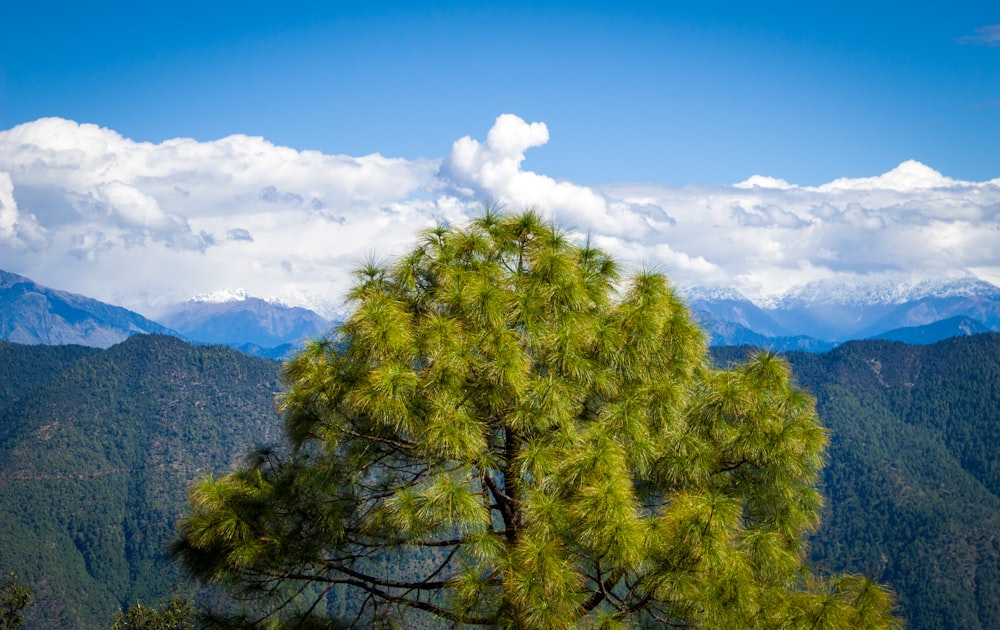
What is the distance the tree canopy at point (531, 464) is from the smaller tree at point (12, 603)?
944 centimetres

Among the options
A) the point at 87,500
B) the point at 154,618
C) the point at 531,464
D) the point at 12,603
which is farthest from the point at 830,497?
the point at 531,464

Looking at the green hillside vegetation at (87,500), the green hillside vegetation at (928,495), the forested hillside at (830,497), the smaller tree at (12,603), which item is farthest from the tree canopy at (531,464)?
the forested hillside at (830,497)

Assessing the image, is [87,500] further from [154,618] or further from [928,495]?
[928,495]

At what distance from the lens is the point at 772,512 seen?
259 inches

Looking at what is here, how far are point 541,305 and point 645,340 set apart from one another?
907 millimetres

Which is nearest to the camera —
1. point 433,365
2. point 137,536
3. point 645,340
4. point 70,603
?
point 433,365

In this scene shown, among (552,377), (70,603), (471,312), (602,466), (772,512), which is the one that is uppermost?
(471,312)

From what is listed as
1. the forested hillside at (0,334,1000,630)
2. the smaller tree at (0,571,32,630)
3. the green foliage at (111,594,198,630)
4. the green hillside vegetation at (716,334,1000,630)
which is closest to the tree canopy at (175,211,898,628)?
the smaller tree at (0,571,32,630)

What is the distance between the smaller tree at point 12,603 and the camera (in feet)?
44.3

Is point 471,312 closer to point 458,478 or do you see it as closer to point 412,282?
point 412,282

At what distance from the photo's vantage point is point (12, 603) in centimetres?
1394

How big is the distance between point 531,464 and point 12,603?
12.8 m

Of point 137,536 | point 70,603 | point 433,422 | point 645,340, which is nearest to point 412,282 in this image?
point 433,422

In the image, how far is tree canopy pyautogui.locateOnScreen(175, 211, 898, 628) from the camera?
17.8 feet
